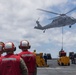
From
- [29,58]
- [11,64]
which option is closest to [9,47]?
[11,64]

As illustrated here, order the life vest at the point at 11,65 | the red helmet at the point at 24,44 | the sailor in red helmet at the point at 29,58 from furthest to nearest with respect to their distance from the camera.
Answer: the sailor in red helmet at the point at 29,58 < the red helmet at the point at 24,44 < the life vest at the point at 11,65

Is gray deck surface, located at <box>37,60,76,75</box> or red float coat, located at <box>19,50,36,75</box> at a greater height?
red float coat, located at <box>19,50,36,75</box>

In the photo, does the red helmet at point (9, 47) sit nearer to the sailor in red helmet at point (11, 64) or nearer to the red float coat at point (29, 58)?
Answer: the sailor in red helmet at point (11, 64)

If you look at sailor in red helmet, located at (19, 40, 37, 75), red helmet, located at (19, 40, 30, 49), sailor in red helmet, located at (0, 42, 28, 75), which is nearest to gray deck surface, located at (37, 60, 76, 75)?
sailor in red helmet, located at (19, 40, 37, 75)

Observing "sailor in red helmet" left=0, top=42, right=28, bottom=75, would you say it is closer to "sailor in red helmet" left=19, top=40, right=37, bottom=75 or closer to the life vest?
the life vest

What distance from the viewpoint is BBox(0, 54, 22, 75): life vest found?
7.82 meters

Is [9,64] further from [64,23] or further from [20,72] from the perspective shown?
[64,23]

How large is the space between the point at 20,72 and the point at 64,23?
80.2m

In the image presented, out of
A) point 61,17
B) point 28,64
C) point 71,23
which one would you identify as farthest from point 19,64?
point 61,17

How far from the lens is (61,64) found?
4125 centimetres

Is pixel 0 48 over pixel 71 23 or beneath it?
beneath

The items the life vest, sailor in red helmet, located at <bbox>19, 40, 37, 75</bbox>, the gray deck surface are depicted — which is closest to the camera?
the life vest

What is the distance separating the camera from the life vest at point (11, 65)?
7.82m

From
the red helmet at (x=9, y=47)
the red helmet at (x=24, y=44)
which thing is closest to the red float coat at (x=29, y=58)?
the red helmet at (x=24, y=44)
